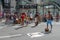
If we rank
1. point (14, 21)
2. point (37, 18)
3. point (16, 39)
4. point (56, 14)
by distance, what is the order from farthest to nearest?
point (56, 14)
point (14, 21)
point (37, 18)
point (16, 39)

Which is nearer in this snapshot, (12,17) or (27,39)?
(27,39)

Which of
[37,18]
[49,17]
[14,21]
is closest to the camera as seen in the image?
[49,17]

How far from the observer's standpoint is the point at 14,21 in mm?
27406

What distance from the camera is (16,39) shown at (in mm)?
14883

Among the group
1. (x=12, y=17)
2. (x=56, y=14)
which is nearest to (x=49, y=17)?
(x=12, y=17)

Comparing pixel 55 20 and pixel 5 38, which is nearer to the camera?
pixel 5 38

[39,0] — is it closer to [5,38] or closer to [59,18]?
[59,18]

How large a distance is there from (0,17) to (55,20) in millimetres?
8604

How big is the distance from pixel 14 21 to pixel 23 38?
40.1 feet

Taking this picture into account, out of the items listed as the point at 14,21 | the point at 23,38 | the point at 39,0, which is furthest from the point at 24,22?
the point at 39,0

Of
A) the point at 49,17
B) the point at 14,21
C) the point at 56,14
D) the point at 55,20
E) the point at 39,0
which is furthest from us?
the point at 39,0

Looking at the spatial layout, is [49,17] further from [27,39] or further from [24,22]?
[24,22]

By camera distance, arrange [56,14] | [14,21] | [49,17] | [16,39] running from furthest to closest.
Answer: [56,14]
[14,21]
[49,17]
[16,39]

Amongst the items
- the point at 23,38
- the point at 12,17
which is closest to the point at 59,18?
the point at 12,17
